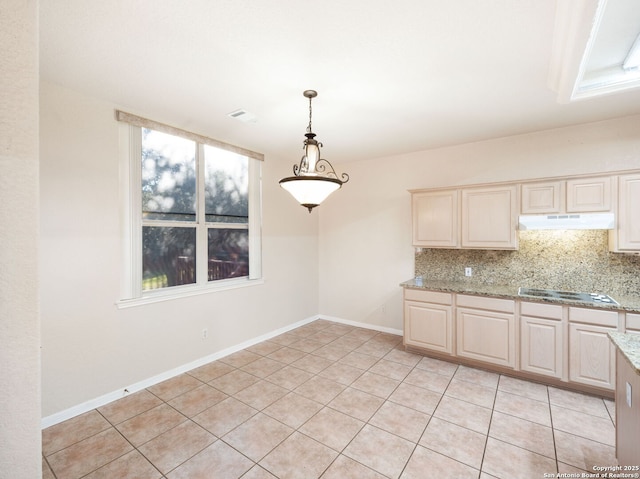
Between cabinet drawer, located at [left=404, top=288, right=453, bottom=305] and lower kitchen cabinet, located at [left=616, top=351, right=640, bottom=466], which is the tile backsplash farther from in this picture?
lower kitchen cabinet, located at [left=616, top=351, right=640, bottom=466]

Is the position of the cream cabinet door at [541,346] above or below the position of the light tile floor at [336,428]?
above

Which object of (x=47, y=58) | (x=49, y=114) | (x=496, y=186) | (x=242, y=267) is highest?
(x=47, y=58)

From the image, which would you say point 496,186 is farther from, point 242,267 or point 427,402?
point 242,267

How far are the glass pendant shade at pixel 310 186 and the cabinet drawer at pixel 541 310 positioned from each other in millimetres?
2436

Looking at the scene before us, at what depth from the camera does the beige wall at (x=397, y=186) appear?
3.29 m

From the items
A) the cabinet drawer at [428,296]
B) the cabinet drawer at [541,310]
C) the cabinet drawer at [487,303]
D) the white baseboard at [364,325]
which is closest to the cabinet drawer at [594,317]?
the cabinet drawer at [541,310]

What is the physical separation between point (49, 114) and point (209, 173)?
1.56 m

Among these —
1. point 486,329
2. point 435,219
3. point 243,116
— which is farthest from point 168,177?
point 486,329

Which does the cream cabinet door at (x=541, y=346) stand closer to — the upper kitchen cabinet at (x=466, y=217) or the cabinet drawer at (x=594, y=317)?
the cabinet drawer at (x=594, y=317)

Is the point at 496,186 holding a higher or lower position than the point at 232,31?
lower

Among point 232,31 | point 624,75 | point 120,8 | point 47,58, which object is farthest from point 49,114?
point 624,75

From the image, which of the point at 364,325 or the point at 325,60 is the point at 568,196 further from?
the point at 364,325

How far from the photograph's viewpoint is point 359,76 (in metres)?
2.36

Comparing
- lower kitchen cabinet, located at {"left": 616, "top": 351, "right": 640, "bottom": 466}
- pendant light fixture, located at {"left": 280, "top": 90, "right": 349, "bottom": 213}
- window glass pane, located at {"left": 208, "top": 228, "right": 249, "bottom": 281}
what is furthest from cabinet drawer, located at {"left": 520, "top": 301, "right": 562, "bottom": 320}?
window glass pane, located at {"left": 208, "top": 228, "right": 249, "bottom": 281}
